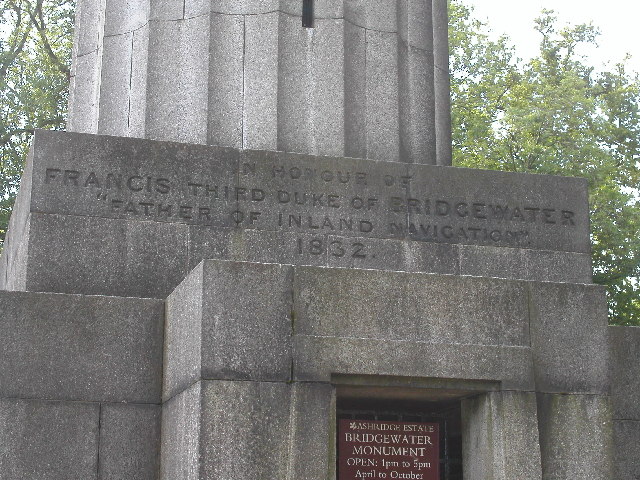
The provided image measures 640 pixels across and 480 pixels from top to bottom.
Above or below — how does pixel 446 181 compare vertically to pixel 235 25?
below

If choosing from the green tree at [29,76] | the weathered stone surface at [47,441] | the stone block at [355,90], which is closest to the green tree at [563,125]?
the green tree at [29,76]

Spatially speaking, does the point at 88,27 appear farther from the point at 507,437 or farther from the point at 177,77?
the point at 507,437

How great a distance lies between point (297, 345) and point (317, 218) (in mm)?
2495

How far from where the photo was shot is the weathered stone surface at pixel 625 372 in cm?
1009

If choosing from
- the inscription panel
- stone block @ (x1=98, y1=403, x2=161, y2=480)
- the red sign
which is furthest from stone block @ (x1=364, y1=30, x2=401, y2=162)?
stone block @ (x1=98, y1=403, x2=161, y2=480)

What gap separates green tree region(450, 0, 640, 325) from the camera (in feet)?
85.7

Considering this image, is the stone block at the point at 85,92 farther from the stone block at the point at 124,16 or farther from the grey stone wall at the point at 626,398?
the grey stone wall at the point at 626,398

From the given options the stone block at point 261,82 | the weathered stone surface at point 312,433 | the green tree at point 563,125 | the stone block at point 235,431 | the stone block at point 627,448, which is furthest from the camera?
the green tree at point 563,125

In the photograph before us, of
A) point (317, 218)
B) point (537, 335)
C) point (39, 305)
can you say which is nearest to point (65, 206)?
point (39, 305)

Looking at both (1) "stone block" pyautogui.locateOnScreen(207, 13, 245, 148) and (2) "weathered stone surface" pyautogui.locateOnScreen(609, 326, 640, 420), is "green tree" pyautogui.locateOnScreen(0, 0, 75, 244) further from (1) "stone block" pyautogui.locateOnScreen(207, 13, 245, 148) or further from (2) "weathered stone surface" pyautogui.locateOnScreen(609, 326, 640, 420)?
(2) "weathered stone surface" pyautogui.locateOnScreen(609, 326, 640, 420)

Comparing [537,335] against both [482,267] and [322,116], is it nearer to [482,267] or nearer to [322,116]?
[482,267]

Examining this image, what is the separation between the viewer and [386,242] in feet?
34.5

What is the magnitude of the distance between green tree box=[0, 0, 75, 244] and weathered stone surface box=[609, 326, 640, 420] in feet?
65.2

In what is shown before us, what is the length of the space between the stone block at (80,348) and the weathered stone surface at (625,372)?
428 centimetres
